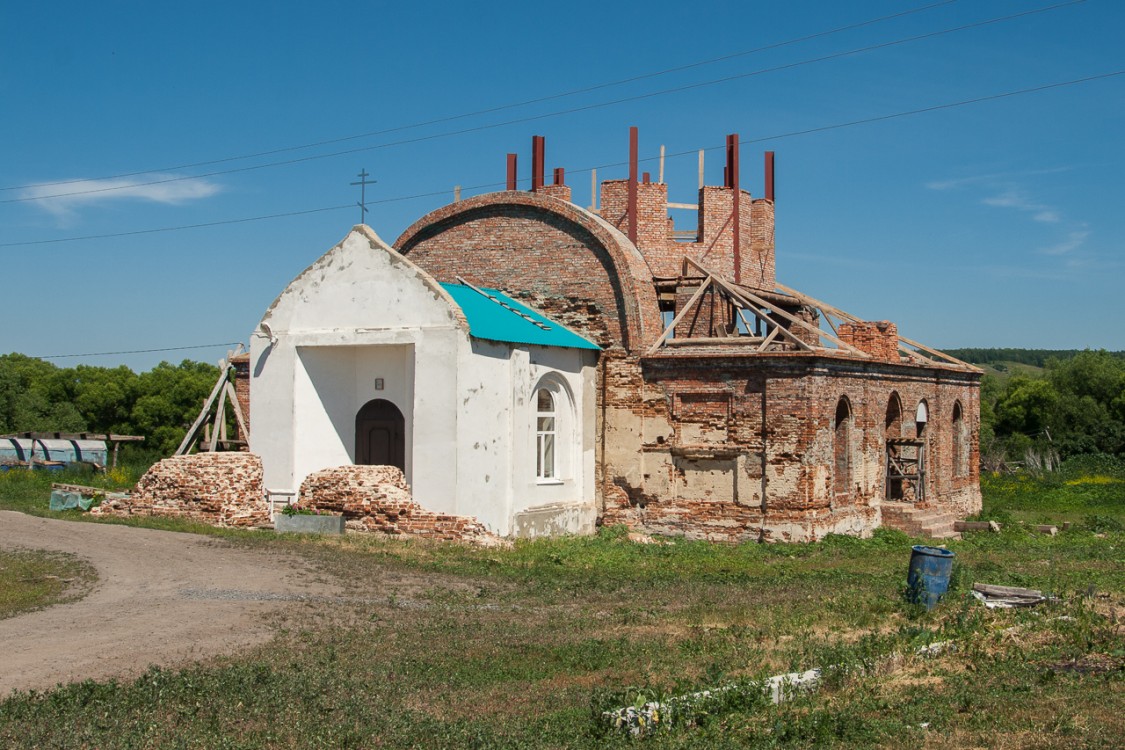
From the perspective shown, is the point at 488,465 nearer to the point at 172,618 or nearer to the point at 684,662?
the point at 172,618

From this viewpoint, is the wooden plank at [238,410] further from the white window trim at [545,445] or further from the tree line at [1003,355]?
the tree line at [1003,355]

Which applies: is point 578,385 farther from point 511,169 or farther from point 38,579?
point 38,579

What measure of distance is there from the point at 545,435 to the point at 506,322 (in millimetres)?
2329

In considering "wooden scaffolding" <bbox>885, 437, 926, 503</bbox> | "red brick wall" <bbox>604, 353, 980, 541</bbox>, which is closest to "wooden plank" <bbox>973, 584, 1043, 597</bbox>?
"red brick wall" <bbox>604, 353, 980, 541</bbox>

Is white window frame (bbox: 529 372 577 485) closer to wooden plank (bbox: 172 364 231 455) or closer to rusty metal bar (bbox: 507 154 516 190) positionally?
rusty metal bar (bbox: 507 154 516 190)

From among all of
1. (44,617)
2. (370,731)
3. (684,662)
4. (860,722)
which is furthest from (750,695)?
(44,617)

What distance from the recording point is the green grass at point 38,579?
1290cm

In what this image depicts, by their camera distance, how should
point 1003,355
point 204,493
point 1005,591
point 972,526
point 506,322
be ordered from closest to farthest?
point 1005,591, point 204,493, point 506,322, point 972,526, point 1003,355

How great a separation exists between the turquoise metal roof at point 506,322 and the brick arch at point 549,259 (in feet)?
1.42

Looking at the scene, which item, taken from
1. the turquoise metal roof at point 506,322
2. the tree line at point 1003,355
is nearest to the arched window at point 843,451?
the turquoise metal roof at point 506,322

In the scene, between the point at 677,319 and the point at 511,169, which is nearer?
the point at 677,319

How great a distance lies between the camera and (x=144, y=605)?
12.8m

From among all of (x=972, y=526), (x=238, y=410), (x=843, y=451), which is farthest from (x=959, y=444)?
(x=238, y=410)

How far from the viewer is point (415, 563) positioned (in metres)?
16.4
